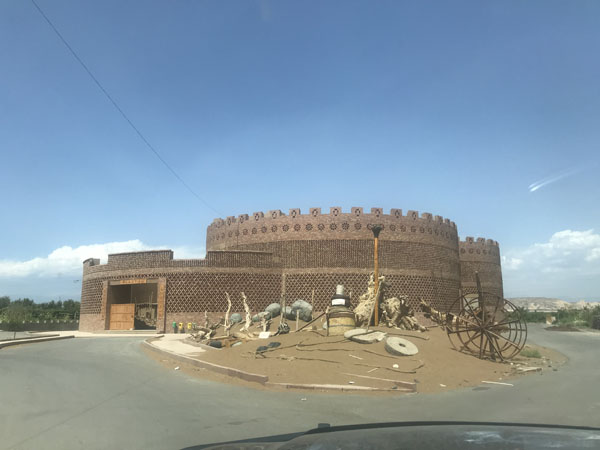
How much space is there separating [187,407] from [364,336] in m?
7.38

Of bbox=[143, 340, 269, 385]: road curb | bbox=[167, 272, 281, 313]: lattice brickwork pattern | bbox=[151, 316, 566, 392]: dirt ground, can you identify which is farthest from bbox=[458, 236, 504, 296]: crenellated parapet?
bbox=[143, 340, 269, 385]: road curb

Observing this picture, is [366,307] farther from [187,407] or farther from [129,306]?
[129,306]

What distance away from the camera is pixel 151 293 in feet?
103

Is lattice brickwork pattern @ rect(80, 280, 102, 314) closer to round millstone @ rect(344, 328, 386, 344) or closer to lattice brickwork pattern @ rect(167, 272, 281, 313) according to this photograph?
lattice brickwork pattern @ rect(167, 272, 281, 313)

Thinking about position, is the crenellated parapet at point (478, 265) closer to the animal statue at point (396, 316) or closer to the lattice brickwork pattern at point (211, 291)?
the lattice brickwork pattern at point (211, 291)

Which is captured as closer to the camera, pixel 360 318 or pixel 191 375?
pixel 191 375

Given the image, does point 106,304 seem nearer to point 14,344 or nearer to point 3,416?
point 14,344

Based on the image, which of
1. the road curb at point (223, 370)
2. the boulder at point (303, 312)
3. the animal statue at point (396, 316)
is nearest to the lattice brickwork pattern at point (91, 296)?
the boulder at point (303, 312)

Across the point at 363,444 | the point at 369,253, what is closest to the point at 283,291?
the point at 369,253

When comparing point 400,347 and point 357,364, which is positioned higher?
point 400,347

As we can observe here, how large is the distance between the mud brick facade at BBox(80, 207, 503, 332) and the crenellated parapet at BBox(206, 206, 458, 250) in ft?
0.21

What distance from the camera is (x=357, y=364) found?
1169 centimetres

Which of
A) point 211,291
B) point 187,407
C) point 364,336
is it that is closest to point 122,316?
point 211,291

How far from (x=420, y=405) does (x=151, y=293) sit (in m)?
26.5
